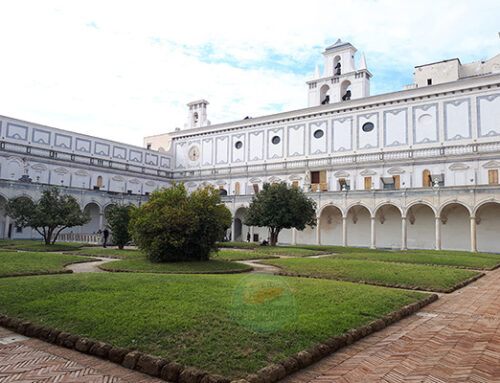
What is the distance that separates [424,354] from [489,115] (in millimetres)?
39963

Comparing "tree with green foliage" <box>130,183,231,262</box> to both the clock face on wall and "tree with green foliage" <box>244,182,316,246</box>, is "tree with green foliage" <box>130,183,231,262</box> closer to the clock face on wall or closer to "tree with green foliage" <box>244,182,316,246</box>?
"tree with green foliage" <box>244,182,316,246</box>

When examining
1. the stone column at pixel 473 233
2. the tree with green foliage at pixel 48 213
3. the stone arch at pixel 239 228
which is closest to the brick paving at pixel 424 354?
the tree with green foliage at pixel 48 213

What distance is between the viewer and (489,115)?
37.9 m

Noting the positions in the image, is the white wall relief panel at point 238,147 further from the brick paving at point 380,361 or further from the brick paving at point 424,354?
the brick paving at point 380,361

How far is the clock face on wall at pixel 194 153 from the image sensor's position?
5903 centimetres

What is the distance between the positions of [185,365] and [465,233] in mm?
34835

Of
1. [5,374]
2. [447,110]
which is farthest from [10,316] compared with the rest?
[447,110]

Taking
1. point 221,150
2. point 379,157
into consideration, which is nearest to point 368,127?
point 379,157

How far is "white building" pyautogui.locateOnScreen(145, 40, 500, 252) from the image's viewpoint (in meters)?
33.8

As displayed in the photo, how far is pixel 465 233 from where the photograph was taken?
33.4m

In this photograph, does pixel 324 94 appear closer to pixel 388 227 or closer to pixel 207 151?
pixel 207 151

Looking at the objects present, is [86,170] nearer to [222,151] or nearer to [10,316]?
[222,151]

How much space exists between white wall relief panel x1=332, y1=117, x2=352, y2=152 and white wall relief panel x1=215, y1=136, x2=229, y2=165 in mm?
16238
